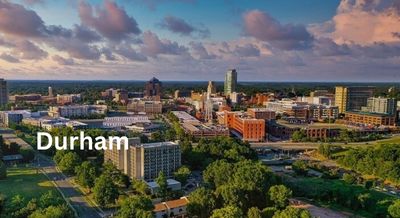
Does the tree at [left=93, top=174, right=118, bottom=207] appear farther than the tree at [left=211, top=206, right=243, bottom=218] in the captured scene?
Yes

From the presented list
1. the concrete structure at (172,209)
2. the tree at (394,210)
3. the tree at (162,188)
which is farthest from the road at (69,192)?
the tree at (394,210)

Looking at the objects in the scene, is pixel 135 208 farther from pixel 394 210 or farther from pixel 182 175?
pixel 394 210

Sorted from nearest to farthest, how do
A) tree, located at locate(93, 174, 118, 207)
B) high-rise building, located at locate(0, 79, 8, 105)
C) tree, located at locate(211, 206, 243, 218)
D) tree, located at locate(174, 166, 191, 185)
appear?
tree, located at locate(211, 206, 243, 218) → tree, located at locate(93, 174, 118, 207) → tree, located at locate(174, 166, 191, 185) → high-rise building, located at locate(0, 79, 8, 105)

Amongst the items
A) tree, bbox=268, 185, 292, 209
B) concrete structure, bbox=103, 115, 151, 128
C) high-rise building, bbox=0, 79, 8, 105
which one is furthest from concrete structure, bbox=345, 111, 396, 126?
high-rise building, bbox=0, 79, 8, 105

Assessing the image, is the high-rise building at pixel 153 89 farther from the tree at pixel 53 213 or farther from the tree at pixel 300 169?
the tree at pixel 53 213

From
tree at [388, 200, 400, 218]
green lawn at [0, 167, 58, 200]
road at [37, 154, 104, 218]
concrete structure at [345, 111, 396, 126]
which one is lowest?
road at [37, 154, 104, 218]

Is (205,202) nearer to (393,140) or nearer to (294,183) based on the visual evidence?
(294,183)

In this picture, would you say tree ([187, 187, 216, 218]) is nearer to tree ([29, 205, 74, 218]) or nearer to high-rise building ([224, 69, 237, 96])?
tree ([29, 205, 74, 218])
